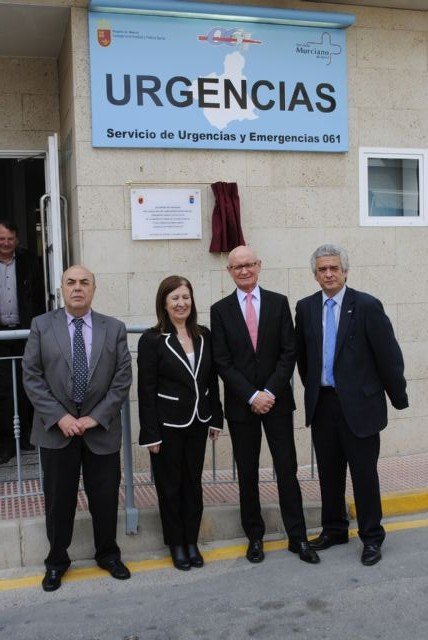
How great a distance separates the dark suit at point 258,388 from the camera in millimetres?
3900

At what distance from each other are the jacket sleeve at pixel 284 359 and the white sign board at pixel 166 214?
1778mm

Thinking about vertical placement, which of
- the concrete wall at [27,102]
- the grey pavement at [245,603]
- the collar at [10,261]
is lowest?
the grey pavement at [245,603]

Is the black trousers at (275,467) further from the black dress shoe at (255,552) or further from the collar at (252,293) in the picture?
the collar at (252,293)

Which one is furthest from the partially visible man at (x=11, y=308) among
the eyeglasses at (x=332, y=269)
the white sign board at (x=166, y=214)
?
the eyeglasses at (x=332, y=269)

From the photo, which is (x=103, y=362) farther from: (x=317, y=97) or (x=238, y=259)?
(x=317, y=97)

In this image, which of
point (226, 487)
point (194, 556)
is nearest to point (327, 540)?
point (194, 556)

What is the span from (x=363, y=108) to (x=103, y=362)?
141 inches

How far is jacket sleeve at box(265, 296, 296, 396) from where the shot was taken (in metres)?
3.86

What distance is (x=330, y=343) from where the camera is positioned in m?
3.98

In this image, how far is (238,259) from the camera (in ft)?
12.8

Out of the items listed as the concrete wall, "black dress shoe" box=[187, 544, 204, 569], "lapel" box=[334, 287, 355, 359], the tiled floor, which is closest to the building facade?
the concrete wall

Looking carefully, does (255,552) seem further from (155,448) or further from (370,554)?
(155,448)

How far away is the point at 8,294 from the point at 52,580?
2615 millimetres

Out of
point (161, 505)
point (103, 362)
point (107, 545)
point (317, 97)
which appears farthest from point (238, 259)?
point (317, 97)
